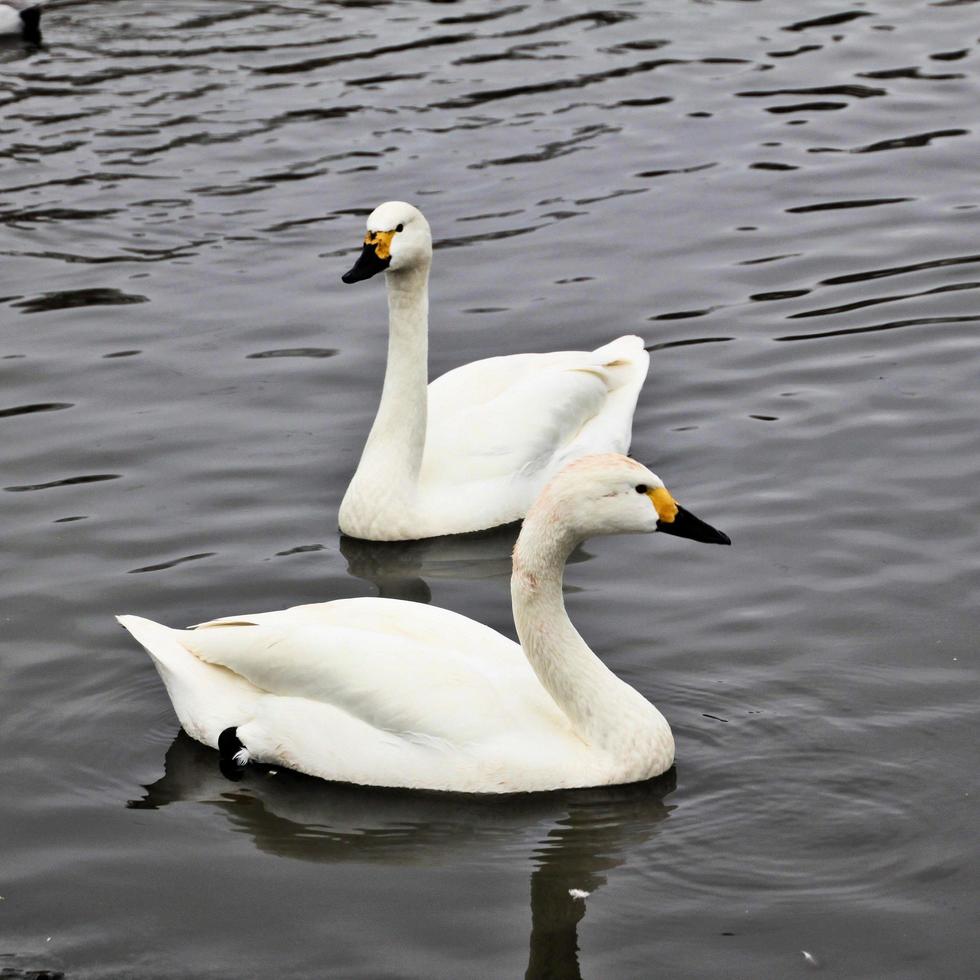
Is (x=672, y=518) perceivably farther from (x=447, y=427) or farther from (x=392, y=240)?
(x=447, y=427)

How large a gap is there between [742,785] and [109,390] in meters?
5.87

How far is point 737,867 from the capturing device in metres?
6.95

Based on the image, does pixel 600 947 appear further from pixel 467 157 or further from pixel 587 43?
pixel 587 43

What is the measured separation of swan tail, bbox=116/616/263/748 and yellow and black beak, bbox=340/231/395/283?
108 inches

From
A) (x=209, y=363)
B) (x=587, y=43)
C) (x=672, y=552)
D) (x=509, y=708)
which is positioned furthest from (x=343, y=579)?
(x=587, y=43)

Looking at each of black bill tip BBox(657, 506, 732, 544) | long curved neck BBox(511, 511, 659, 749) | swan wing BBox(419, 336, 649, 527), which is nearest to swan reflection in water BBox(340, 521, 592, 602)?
swan wing BBox(419, 336, 649, 527)

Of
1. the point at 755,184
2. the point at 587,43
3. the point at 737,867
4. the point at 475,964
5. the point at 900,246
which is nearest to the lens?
the point at 475,964

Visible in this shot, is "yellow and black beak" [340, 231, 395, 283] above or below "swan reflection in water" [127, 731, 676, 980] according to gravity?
above

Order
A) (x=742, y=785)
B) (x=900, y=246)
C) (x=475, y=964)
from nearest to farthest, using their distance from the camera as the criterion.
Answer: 1. (x=475, y=964)
2. (x=742, y=785)
3. (x=900, y=246)

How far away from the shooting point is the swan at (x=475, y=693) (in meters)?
7.51

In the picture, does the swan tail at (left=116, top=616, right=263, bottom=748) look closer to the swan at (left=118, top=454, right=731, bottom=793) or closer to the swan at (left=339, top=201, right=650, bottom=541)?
the swan at (left=118, top=454, right=731, bottom=793)

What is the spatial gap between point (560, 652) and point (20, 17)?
14497 millimetres

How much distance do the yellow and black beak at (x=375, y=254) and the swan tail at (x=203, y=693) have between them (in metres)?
2.74

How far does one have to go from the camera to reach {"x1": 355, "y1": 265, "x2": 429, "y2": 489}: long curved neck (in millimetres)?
10320
